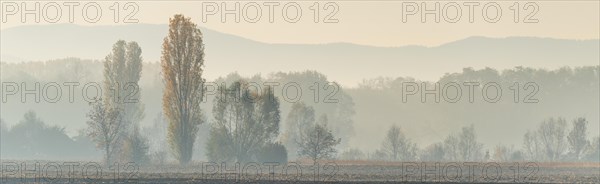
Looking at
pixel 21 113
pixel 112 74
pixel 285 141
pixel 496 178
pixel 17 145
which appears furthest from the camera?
pixel 21 113

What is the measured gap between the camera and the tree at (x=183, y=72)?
8938 cm

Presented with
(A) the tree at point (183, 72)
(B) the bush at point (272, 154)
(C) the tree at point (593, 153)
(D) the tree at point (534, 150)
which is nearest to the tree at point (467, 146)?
(D) the tree at point (534, 150)

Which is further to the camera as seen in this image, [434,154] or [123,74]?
[434,154]

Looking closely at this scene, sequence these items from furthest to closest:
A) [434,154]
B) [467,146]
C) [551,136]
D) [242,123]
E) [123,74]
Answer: [551,136], [467,146], [434,154], [123,74], [242,123]

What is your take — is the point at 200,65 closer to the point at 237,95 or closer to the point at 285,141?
the point at 237,95

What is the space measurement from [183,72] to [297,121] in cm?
4730

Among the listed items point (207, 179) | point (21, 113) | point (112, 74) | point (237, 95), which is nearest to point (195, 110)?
point (237, 95)

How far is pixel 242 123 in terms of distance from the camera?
88125mm

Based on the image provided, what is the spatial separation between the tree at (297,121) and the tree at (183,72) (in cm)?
4163

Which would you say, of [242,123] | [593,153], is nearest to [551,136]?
[593,153]

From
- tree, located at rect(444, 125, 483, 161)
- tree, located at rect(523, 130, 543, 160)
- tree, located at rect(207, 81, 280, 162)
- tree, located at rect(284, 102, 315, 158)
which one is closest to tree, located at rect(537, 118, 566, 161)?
tree, located at rect(523, 130, 543, 160)

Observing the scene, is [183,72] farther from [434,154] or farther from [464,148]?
[464,148]

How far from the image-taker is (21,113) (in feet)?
633

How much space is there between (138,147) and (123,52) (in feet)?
82.7
